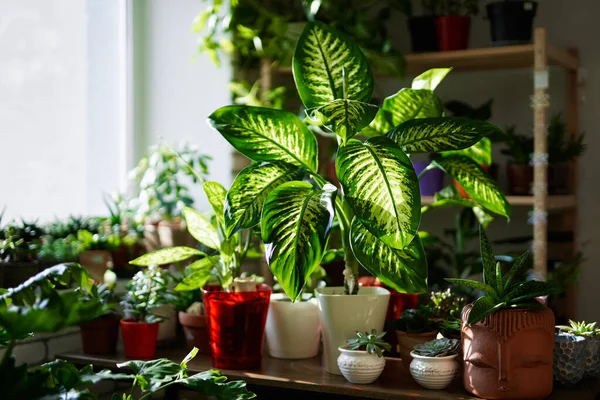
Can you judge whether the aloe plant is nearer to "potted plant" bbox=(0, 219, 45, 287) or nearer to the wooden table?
the wooden table

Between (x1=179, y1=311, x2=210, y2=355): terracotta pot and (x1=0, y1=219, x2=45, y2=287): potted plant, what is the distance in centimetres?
48

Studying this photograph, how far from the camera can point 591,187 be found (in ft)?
11.5

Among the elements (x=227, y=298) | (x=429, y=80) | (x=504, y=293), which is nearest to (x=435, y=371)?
(x=504, y=293)

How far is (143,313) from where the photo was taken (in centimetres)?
239

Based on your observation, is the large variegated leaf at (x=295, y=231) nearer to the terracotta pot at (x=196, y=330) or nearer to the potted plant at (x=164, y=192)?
the terracotta pot at (x=196, y=330)

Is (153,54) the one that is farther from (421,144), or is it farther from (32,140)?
(421,144)

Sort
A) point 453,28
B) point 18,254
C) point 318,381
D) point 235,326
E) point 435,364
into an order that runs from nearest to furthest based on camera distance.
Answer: point 435,364
point 318,381
point 235,326
point 18,254
point 453,28

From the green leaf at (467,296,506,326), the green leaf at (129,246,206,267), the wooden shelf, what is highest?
the wooden shelf

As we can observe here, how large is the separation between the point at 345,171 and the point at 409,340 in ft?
1.60

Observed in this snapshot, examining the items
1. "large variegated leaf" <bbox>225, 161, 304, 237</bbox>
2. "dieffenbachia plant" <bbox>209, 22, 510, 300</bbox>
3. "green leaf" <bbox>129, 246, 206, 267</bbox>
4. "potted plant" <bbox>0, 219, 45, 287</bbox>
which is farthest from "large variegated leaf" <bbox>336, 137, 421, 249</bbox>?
"potted plant" <bbox>0, 219, 45, 287</bbox>

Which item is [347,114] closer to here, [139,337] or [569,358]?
[569,358]

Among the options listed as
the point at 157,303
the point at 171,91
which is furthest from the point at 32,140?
the point at 157,303

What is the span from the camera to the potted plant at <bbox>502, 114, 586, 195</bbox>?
10.6ft

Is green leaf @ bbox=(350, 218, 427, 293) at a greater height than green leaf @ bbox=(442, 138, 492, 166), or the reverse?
green leaf @ bbox=(442, 138, 492, 166)
